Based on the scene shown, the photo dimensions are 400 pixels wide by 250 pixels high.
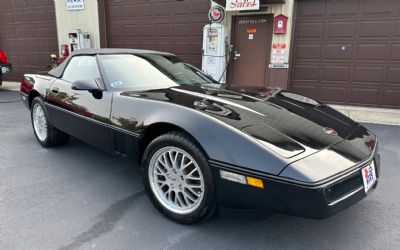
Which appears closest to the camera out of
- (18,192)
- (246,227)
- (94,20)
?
(246,227)

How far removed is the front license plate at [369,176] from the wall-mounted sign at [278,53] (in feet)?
18.8

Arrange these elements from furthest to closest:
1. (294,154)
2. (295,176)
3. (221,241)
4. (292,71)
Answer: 1. (292,71)
2. (221,241)
3. (294,154)
4. (295,176)

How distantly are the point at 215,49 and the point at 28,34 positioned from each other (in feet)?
25.0

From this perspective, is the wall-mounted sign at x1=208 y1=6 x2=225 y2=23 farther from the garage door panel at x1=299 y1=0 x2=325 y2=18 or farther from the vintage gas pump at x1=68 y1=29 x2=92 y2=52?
the vintage gas pump at x1=68 y1=29 x2=92 y2=52

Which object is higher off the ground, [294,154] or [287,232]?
[294,154]

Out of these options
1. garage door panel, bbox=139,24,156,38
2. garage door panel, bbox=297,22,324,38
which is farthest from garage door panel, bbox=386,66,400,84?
garage door panel, bbox=139,24,156,38

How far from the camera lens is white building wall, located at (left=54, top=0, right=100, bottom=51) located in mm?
9953

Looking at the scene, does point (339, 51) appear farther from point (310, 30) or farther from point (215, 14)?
point (215, 14)

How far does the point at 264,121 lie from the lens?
2.31 meters

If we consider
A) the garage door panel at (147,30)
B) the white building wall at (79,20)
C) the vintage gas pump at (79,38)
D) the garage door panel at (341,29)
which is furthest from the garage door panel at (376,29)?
the vintage gas pump at (79,38)

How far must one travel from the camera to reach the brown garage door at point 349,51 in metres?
6.93

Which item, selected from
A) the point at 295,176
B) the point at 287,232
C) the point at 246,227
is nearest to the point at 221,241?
the point at 246,227

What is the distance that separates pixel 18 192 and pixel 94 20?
26.9ft

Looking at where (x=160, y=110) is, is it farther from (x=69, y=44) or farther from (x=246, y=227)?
(x=69, y=44)
